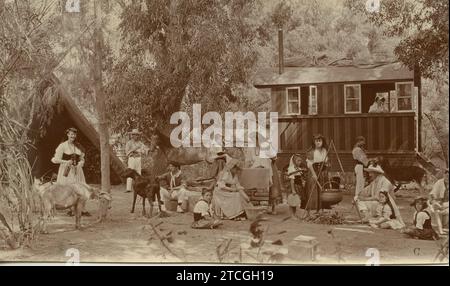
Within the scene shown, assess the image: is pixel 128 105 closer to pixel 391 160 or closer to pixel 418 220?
pixel 391 160

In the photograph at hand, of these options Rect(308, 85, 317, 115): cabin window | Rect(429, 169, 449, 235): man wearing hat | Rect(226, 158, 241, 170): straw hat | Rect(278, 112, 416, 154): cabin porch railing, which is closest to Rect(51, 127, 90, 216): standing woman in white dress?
Rect(226, 158, 241, 170): straw hat

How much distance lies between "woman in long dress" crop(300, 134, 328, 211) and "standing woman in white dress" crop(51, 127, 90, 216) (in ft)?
8.66

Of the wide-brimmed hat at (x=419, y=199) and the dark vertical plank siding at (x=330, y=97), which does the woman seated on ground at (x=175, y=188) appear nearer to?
the dark vertical plank siding at (x=330, y=97)

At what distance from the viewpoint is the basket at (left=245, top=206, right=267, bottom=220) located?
6805 millimetres

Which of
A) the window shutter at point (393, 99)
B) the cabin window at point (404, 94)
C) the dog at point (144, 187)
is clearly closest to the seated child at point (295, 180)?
the window shutter at point (393, 99)

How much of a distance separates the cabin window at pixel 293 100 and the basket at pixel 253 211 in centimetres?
118

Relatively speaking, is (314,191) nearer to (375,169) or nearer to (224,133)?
(375,169)

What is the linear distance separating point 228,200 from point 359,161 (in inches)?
62.4

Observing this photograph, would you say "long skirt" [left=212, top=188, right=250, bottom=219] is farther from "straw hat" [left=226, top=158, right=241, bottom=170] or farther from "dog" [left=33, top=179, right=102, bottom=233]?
"dog" [left=33, top=179, right=102, bottom=233]

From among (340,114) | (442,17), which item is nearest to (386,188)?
(340,114)

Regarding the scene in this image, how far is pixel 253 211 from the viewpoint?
682cm

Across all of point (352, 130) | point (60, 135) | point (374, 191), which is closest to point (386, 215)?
point (374, 191)

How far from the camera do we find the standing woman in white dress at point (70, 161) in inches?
277

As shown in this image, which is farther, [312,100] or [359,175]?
[312,100]
